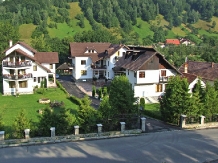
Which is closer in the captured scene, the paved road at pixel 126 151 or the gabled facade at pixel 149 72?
the paved road at pixel 126 151

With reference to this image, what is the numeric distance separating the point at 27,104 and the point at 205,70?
2362 centimetres

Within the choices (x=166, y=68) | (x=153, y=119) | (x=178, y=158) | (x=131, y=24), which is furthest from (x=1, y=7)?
(x=178, y=158)

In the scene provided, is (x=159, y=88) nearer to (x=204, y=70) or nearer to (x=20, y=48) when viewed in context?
(x=204, y=70)

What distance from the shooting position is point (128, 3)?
15075cm

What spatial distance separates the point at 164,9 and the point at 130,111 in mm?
139672

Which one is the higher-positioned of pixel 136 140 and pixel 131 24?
pixel 131 24

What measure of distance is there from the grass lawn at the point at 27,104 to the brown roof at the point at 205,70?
18.0 m

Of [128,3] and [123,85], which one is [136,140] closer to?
[123,85]

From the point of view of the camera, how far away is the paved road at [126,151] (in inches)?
548

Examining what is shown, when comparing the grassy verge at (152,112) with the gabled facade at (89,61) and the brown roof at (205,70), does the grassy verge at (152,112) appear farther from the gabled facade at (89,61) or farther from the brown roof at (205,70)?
the gabled facade at (89,61)

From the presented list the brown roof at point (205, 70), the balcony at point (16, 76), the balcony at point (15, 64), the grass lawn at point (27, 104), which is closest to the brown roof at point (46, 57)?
the balcony at point (15, 64)

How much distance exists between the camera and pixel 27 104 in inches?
1201

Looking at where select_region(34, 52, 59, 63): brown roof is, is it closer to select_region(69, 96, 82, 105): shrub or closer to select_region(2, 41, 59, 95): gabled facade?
select_region(2, 41, 59, 95): gabled facade

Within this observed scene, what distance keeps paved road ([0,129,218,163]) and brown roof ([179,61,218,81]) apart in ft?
64.8
